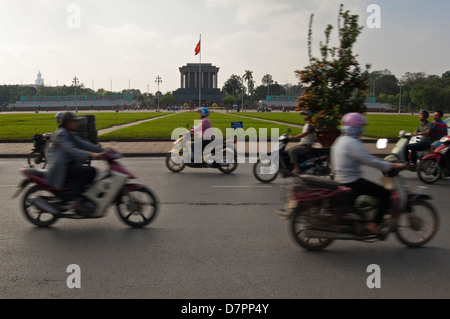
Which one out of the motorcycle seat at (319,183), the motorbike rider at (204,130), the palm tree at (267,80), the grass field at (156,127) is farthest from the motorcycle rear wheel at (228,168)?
the palm tree at (267,80)

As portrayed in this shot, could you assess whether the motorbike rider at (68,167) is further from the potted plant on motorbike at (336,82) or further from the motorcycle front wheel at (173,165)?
the potted plant on motorbike at (336,82)

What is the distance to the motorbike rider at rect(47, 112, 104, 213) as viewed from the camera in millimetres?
5551

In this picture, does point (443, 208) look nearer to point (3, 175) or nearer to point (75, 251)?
point (75, 251)

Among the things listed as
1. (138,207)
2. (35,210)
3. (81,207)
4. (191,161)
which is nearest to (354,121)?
(138,207)

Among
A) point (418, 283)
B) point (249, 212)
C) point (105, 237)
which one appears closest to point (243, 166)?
point (249, 212)

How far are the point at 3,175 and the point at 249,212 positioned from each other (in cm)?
683

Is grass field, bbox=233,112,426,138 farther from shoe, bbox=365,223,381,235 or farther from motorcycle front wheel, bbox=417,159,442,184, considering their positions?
shoe, bbox=365,223,381,235

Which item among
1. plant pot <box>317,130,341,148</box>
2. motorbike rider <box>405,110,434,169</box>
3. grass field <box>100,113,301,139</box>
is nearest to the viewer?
motorbike rider <box>405,110,434,169</box>

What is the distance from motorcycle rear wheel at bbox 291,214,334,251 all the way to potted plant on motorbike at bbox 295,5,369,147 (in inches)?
315

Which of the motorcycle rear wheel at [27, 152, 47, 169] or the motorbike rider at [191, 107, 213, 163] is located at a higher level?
the motorbike rider at [191, 107, 213, 163]

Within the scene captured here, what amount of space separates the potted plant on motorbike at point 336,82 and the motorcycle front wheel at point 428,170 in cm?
344

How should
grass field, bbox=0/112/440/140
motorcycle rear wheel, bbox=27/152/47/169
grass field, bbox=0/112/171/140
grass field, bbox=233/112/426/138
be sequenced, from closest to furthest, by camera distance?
1. motorcycle rear wheel, bbox=27/152/47/169
2. grass field, bbox=0/112/440/140
3. grass field, bbox=0/112/171/140
4. grass field, bbox=233/112/426/138

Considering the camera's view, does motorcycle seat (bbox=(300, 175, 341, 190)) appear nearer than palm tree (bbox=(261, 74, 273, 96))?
Yes

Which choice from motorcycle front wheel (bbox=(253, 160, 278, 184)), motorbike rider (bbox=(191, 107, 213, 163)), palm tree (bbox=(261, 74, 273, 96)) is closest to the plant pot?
motorcycle front wheel (bbox=(253, 160, 278, 184))
